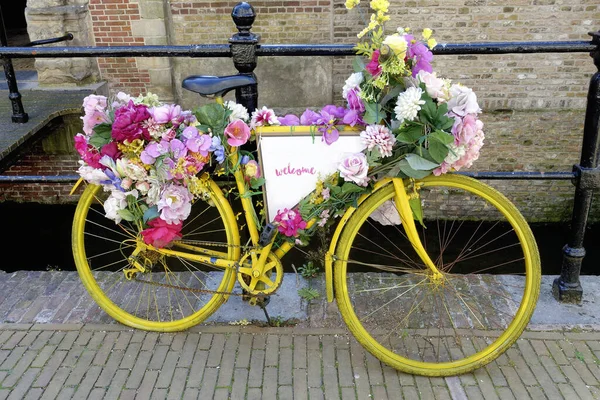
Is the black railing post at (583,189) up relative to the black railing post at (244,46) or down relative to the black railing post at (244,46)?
down

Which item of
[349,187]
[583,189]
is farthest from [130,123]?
[583,189]

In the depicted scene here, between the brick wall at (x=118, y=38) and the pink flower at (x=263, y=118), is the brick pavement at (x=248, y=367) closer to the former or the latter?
the pink flower at (x=263, y=118)

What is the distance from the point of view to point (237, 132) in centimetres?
276

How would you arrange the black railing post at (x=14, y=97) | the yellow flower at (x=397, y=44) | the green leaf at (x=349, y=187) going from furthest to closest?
1. the black railing post at (x=14, y=97)
2. the green leaf at (x=349, y=187)
3. the yellow flower at (x=397, y=44)

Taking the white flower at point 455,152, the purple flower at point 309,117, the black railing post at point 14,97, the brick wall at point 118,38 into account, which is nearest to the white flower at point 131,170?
the purple flower at point 309,117

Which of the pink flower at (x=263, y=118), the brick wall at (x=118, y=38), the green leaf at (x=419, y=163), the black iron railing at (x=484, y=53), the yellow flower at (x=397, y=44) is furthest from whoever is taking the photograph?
the brick wall at (x=118, y=38)

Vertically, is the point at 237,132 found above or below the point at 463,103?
below

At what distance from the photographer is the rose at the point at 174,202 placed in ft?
9.11

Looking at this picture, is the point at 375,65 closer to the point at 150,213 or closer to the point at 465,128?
the point at 465,128

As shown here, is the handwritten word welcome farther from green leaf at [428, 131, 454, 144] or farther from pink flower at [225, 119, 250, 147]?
green leaf at [428, 131, 454, 144]

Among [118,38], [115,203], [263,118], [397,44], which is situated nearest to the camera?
[397,44]

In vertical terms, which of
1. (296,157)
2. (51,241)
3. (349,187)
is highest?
(296,157)

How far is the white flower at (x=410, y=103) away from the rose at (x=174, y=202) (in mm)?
1080

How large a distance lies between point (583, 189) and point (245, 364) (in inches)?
78.7
